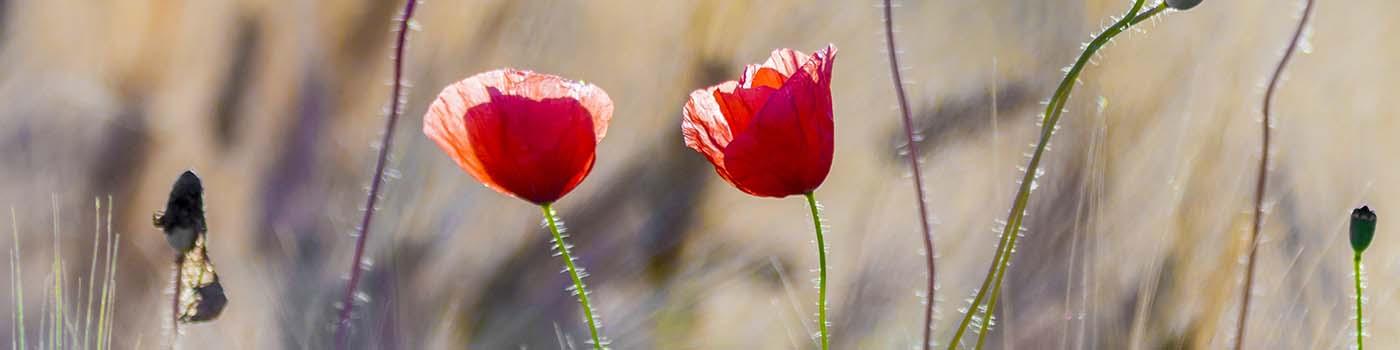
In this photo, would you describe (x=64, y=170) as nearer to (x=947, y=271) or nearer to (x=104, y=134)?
(x=104, y=134)

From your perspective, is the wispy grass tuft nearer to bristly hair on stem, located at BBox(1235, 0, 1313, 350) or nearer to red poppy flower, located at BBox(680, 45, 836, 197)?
red poppy flower, located at BBox(680, 45, 836, 197)

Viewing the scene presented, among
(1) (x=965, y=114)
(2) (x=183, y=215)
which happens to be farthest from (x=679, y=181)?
(2) (x=183, y=215)

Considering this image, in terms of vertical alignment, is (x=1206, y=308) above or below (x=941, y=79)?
below

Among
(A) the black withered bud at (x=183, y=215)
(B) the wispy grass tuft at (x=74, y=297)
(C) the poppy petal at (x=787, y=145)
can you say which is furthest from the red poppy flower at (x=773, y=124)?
(B) the wispy grass tuft at (x=74, y=297)

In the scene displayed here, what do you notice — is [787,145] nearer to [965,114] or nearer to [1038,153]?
[1038,153]

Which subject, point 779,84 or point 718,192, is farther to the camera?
point 718,192

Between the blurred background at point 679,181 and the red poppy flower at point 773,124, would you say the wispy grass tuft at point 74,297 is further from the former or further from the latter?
the red poppy flower at point 773,124

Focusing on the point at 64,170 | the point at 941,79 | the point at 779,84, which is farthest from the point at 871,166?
the point at 64,170

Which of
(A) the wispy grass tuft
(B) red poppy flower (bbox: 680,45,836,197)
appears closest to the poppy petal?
(B) red poppy flower (bbox: 680,45,836,197)
